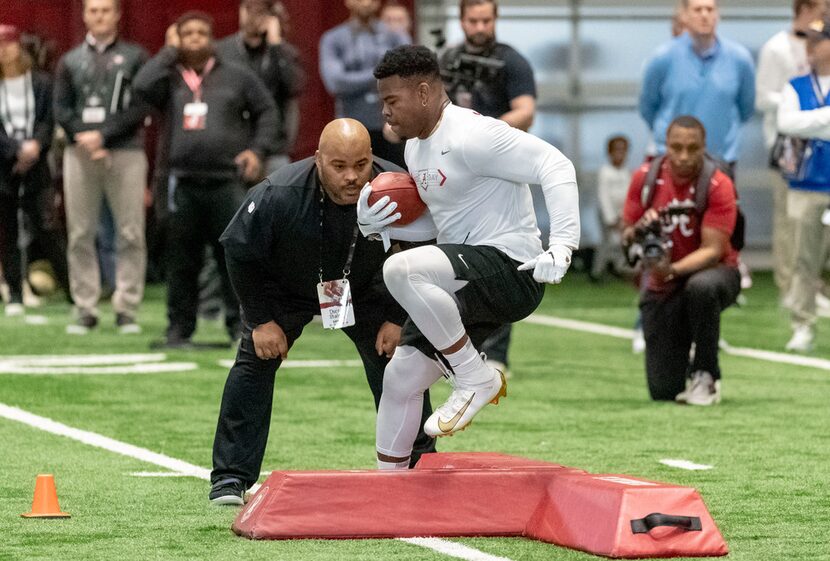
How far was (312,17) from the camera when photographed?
59.7 feet

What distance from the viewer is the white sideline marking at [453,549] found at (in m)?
5.55

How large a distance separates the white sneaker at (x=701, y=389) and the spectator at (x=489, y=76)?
4.02ft

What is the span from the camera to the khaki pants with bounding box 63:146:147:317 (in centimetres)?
1264

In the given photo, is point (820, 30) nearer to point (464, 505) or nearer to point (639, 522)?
point (464, 505)

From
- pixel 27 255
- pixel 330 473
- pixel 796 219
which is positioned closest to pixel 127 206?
pixel 27 255

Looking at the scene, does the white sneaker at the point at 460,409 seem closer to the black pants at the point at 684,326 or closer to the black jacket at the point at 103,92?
the black pants at the point at 684,326

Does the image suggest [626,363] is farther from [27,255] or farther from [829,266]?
[829,266]

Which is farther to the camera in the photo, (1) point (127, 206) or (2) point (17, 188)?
(2) point (17, 188)

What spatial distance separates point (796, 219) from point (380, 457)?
598 cm

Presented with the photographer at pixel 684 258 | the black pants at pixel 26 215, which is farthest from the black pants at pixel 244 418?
the black pants at pixel 26 215

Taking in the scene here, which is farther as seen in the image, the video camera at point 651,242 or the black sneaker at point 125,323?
the black sneaker at point 125,323

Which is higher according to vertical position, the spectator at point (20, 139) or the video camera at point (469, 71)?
the video camera at point (469, 71)

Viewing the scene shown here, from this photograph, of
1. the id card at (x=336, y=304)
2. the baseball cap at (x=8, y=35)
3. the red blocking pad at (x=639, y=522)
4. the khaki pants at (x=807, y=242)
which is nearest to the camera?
the red blocking pad at (x=639, y=522)

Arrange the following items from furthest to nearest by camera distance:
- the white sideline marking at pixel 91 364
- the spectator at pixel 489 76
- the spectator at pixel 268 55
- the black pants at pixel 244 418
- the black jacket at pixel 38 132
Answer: the black jacket at pixel 38 132, the spectator at pixel 268 55, the white sideline marking at pixel 91 364, the spectator at pixel 489 76, the black pants at pixel 244 418
